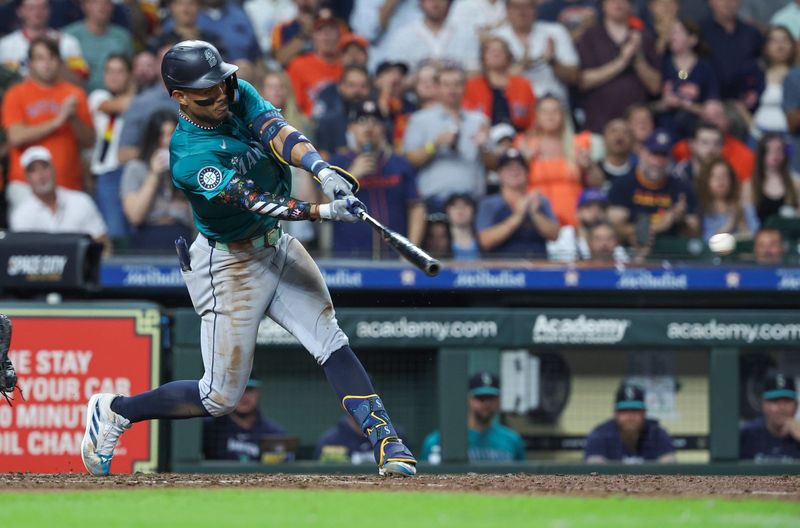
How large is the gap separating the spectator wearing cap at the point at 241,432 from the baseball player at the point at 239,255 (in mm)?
2261

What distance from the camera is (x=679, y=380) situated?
29.0 feet

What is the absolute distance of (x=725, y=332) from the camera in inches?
346

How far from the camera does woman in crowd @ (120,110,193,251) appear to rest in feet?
33.1

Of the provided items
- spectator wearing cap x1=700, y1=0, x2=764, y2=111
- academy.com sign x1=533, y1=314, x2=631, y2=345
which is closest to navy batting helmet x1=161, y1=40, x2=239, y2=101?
academy.com sign x1=533, y1=314, x2=631, y2=345

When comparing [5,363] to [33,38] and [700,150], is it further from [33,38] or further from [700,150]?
[700,150]

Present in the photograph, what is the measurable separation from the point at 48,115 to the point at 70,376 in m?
3.00

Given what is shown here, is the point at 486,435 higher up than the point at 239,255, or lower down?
lower down

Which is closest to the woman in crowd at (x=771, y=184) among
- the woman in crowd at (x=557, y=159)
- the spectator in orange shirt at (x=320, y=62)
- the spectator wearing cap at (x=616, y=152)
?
the spectator wearing cap at (x=616, y=152)

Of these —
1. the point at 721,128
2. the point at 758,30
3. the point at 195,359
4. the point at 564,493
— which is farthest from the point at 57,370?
the point at 758,30

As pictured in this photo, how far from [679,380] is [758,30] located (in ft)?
15.8

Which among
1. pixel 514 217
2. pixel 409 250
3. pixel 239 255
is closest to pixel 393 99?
pixel 514 217

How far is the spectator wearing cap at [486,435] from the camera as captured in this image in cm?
849

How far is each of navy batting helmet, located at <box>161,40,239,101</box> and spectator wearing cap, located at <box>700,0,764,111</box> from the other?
7.40 meters

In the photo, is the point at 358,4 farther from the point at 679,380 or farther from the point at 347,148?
the point at 679,380
